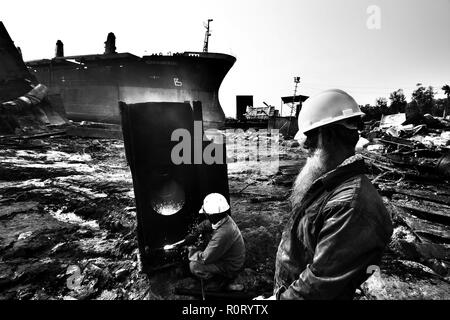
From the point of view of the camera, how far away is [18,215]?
4797mm

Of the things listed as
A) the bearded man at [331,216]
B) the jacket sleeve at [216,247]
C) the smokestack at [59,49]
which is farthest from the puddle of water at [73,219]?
the smokestack at [59,49]

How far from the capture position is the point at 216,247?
118 inches

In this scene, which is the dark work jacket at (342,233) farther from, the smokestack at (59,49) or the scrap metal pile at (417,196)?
the smokestack at (59,49)

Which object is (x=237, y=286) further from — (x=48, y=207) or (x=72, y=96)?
(x=72, y=96)

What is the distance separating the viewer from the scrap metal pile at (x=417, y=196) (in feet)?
12.9

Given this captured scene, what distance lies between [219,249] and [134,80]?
19841mm

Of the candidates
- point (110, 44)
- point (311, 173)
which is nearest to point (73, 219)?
point (311, 173)

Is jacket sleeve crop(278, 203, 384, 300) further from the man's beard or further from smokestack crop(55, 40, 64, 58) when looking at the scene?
smokestack crop(55, 40, 64, 58)

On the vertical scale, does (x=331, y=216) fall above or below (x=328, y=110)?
below

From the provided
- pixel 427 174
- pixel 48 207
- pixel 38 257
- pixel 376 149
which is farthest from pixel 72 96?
pixel 427 174

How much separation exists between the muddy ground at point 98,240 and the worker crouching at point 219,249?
338 millimetres

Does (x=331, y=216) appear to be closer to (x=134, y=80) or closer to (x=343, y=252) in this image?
(x=343, y=252)

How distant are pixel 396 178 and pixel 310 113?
9084 millimetres
